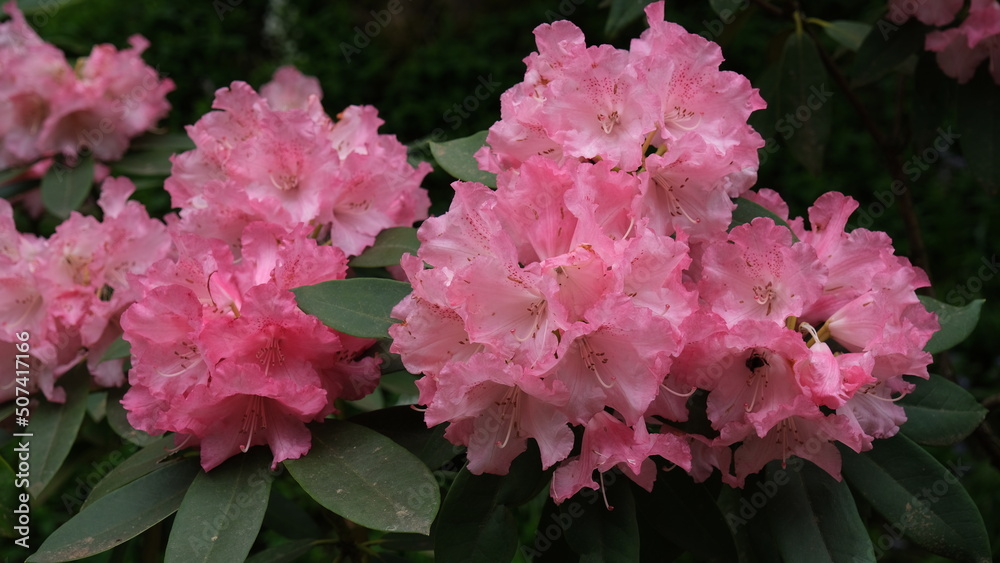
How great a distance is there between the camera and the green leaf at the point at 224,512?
837 mm

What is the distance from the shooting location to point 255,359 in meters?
0.90

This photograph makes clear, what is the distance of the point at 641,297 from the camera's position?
78 centimetres

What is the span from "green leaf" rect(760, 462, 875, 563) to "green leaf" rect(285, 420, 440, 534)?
14.2 inches

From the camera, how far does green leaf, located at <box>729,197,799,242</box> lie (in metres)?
0.95

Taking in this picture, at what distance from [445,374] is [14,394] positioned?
80 centimetres

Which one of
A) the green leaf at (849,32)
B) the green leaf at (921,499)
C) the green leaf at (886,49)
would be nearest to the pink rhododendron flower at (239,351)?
the green leaf at (921,499)

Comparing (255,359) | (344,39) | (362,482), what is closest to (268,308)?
(255,359)

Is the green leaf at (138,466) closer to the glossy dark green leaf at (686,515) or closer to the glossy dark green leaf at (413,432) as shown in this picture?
the glossy dark green leaf at (413,432)

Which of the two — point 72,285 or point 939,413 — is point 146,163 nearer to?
point 72,285

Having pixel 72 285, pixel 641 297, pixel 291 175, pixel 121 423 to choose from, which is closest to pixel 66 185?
pixel 72 285

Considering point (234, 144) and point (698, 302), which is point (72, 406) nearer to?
point (234, 144)

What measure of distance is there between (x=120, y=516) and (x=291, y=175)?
445 millimetres

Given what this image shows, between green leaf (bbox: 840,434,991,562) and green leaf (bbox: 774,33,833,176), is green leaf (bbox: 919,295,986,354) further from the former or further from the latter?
green leaf (bbox: 774,33,833,176)

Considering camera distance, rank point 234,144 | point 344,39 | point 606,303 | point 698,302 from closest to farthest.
Result: point 606,303, point 698,302, point 234,144, point 344,39
